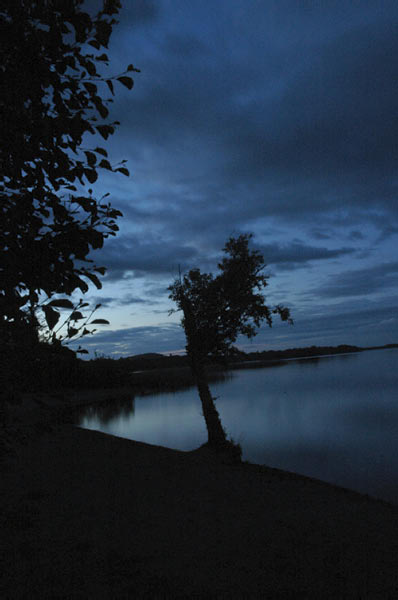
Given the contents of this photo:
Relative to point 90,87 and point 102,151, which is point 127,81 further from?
point 102,151

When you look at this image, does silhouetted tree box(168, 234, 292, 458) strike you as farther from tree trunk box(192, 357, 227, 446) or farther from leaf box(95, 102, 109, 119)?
leaf box(95, 102, 109, 119)

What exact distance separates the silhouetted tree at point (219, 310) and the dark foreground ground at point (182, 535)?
618cm

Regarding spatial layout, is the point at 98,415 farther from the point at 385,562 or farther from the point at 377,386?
the point at 377,386

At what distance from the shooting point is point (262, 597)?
239 inches

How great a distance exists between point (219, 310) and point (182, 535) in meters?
13.9

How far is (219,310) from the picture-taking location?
845 inches

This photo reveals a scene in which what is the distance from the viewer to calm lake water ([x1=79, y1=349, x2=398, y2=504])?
A: 24.0m

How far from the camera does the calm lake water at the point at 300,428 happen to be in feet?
78.9

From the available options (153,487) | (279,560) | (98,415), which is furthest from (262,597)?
(98,415)

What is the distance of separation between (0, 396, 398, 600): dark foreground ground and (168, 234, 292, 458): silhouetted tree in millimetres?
6177

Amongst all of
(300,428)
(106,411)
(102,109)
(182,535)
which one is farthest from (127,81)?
(106,411)

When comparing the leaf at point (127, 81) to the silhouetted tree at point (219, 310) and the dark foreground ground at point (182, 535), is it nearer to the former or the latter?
the dark foreground ground at point (182, 535)

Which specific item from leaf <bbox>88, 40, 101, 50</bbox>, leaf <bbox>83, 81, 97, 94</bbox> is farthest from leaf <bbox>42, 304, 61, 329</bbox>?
leaf <bbox>88, 40, 101, 50</bbox>

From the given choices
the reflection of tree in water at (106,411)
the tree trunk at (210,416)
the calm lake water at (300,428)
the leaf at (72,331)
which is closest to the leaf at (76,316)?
the leaf at (72,331)
